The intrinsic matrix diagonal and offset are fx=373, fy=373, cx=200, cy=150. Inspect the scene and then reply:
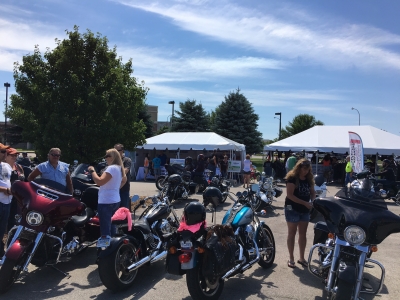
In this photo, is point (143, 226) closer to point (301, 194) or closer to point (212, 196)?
point (212, 196)

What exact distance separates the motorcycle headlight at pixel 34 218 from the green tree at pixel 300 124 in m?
51.0

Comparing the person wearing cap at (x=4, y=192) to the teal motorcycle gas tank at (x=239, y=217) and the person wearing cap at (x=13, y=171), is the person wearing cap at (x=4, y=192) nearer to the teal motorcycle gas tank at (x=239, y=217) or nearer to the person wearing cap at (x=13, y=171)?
the person wearing cap at (x=13, y=171)

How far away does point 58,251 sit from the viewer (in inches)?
194

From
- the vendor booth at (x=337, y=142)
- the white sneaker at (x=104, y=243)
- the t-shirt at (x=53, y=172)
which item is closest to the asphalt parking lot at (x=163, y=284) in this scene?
the white sneaker at (x=104, y=243)

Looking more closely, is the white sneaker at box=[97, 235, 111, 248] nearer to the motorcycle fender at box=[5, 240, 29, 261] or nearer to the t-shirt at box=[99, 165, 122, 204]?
the motorcycle fender at box=[5, 240, 29, 261]

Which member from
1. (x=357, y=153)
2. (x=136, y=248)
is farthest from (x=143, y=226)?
(x=357, y=153)

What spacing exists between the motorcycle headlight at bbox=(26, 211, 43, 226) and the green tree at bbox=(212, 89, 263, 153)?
29110 mm

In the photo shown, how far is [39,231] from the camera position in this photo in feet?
15.2

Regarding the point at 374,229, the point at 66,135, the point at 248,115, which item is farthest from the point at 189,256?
the point at 248,115

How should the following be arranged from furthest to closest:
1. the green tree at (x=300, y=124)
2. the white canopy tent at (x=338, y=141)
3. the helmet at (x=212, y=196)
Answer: the green tree at (x=300, y=124) < the white canopy tent at (x=338, y=141) < the helmet at (x=212, y=196)

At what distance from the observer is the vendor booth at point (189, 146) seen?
1938cm

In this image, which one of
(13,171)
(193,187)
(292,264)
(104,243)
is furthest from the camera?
(193,187)

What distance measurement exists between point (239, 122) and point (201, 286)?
2992 centimetres

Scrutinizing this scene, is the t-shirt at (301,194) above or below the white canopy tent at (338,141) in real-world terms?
below
